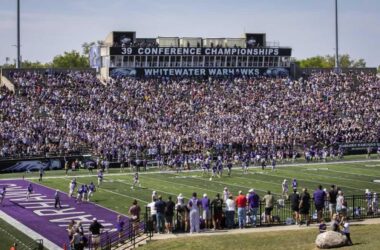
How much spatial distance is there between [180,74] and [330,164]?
25.2 meters

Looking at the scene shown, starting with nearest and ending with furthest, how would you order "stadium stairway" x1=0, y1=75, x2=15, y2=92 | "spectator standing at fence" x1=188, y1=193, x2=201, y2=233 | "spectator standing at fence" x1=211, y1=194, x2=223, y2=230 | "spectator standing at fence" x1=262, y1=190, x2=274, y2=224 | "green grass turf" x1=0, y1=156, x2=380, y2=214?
"spectator standing at fence" x1=188, y1=193, x2=201, y2=233 < "spectator standing at fence" x1=211, y1=194, x2=223, y2=230 < "spectator standing at fence" x1=262, y1=190, x2=274, y2=224 < "green grass turf" x1=0, y1=156, x2=380, y2=214 < "stadium stairway" x1=0, y1=75, x2=15, y2=92

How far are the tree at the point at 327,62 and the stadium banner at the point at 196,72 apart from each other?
50.4 meters

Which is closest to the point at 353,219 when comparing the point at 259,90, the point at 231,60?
the point at 259,90

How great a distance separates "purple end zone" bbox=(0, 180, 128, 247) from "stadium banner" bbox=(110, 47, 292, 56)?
34.8 metres

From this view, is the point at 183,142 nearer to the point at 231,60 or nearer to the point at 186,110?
the point at 186,110

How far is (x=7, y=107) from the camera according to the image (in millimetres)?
58594

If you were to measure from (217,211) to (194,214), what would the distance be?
0.97 meters

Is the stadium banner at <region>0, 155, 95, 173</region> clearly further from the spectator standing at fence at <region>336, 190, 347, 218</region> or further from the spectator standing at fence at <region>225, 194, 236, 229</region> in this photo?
the spectator standing at fence at <region>336, 190, 347, 218</region>

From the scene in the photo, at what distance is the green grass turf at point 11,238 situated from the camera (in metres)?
24.9

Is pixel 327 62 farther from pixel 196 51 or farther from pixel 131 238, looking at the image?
pixel 131 238

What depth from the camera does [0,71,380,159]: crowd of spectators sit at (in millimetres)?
55281

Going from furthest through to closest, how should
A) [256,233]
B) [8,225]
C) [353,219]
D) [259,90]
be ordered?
[259,90] → [8,225] → [353,219] → [256,233]

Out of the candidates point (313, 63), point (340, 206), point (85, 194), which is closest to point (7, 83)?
point (85, 194)

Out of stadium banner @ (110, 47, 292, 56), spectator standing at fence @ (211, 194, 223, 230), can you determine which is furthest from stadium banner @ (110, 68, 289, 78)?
spectator standing at fence @ (211, 194, 223, 230)
